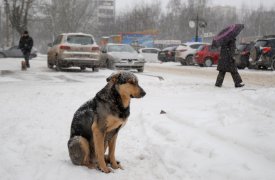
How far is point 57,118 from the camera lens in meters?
7.73

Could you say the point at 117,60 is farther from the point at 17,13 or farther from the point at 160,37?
the point at 160,37

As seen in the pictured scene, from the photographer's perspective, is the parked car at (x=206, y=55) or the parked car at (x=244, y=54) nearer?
the parked car at (x=244, y=54)

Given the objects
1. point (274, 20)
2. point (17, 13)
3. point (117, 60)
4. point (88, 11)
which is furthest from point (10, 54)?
point (274, 20)

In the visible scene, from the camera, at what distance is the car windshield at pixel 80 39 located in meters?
18.4

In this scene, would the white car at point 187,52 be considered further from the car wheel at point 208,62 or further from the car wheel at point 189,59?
the car wheel at point 208,62

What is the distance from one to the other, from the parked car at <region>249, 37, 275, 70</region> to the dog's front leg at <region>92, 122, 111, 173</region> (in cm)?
1780

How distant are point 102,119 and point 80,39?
14.7m

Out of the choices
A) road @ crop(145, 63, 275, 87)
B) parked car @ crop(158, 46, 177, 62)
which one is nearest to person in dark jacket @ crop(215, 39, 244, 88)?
road @ crop(145, 63, 275, 87)

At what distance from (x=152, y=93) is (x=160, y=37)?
73.3 m

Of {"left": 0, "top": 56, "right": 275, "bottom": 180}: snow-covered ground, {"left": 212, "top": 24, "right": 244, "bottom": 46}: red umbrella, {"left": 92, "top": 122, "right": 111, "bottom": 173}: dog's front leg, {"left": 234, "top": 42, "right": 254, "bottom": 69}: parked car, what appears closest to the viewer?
{"left": 92, "top": 122, "right": 111, "bottom": 173}: dog's front leg

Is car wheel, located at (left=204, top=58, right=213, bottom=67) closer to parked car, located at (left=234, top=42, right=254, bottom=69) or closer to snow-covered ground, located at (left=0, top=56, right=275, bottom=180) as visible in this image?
parked car, located at (left=234, top=42, right=254, bottom=69)

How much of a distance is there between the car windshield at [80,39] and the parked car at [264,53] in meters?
9.18

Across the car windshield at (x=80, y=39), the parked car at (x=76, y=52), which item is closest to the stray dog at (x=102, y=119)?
the parked car at (x=76, y=52)

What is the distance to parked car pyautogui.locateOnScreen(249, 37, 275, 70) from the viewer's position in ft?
67.5
